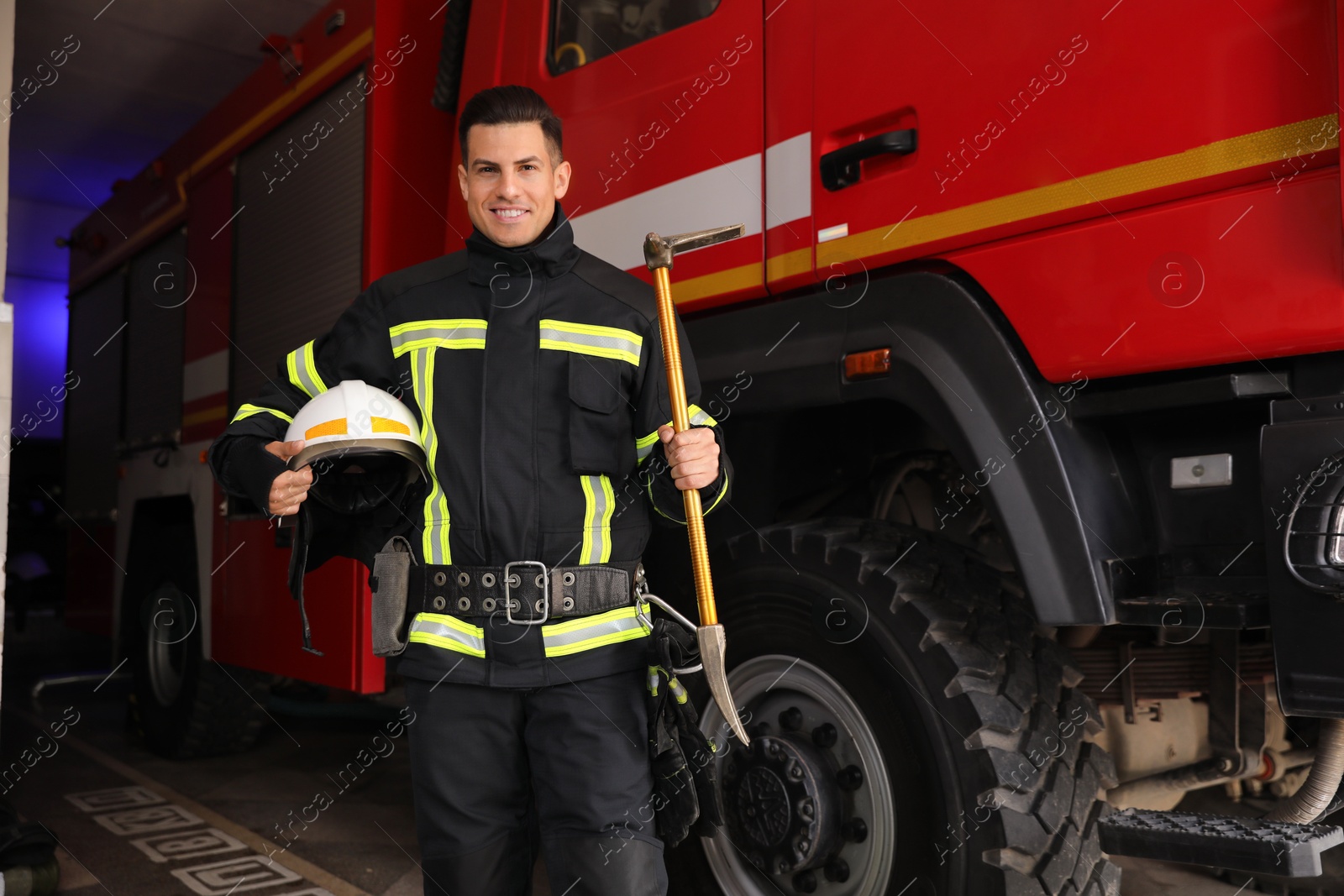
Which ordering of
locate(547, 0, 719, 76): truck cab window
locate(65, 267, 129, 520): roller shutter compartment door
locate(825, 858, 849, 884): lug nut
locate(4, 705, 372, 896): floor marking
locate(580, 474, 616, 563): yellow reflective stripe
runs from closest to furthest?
locate(580, 474, 616, 563): yellow reflective stripe
locate(825, 858, 849, 884): lug nut
locate(547, 0, 719, 76): truck cab window
locate(4, 705, 372, 896): floor marking
locate(65, 267, 129, 520): roller shutter compartment door

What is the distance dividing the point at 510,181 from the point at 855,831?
133cm

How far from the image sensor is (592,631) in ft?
6.05

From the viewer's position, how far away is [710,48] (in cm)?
231

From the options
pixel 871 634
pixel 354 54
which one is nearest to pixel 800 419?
pixel 871 634

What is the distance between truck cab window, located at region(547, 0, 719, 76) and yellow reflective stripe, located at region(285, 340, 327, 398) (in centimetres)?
105

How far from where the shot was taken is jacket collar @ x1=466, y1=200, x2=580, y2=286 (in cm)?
189

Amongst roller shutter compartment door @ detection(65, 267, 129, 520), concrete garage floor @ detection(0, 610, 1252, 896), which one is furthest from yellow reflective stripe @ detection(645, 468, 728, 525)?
roller shutter compartment door @ detection(65, 267, 129, 520)

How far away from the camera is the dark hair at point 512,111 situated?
1896mm

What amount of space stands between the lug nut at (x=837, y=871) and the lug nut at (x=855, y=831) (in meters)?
0.05

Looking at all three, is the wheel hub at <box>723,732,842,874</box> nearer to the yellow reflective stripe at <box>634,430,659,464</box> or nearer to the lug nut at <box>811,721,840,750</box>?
the lug nut at <box>811,721,840,750</box>

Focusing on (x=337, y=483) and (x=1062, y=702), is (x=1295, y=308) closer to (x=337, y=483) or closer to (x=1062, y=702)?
(x=1062, y=702)

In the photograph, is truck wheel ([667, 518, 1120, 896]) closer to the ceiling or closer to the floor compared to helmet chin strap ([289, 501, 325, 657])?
closer to the floor

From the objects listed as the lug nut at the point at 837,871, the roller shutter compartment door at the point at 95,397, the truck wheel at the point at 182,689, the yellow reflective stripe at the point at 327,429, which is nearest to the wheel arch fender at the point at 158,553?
the truck wheel at the point at 182,689

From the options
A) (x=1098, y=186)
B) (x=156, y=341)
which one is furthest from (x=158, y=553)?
(x=1098, y=186)
